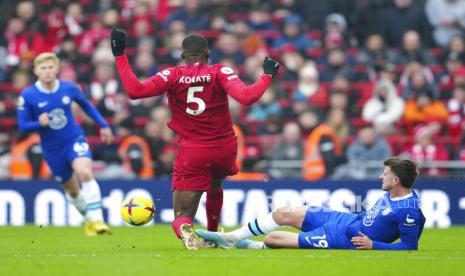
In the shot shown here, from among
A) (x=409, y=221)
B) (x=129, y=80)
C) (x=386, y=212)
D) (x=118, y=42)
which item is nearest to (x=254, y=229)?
(x=386, y=212)

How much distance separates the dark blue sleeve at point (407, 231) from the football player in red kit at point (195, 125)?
185 cm

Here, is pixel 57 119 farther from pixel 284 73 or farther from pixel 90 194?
pixel 284 73

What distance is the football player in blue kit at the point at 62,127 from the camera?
1438cm

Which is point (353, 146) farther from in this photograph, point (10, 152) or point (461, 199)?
point (10, 152)

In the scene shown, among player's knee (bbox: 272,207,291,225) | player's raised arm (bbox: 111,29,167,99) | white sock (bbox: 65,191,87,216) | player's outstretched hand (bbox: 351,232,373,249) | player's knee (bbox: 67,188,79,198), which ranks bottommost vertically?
player's outstretched hand (bbox: 351,232,373,249)

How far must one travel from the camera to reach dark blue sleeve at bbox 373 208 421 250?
1060 centimetres

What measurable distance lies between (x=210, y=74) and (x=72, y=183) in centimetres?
460

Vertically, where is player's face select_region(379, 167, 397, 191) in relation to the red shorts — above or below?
below

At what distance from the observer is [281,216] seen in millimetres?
11062

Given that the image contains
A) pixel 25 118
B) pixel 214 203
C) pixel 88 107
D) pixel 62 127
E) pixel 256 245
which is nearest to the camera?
pixel 256 245

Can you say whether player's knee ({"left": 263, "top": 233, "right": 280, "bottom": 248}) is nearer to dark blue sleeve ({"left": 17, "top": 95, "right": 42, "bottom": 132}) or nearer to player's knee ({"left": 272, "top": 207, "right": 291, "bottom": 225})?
player's knee ({"left": 272, "top": 207, "right": 291, "bottom": 225})

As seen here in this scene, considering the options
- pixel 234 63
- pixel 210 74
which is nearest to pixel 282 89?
pixel 234 63

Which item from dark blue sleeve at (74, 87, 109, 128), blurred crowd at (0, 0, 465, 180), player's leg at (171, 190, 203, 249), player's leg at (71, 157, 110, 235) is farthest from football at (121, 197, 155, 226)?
blurred crowd at (0, 0, 465, 180)

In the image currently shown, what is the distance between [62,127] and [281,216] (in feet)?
15.2
